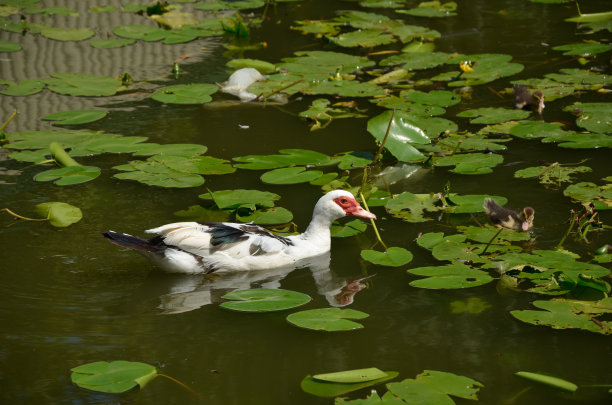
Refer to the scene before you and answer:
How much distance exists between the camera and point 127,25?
1105 cm

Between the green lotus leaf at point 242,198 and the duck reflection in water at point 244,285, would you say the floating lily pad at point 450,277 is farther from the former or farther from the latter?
the green lotus leaf at point 242,198

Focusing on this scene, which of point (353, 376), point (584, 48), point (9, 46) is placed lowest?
point (353, 376)

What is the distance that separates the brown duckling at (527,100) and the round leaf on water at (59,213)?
4.19 metres

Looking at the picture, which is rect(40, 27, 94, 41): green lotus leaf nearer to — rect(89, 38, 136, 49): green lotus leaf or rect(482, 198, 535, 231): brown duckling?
rect(89, 38, 136, 49): green lotus leaf

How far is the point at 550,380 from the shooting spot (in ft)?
14.0

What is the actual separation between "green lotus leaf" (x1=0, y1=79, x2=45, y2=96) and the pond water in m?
0.10

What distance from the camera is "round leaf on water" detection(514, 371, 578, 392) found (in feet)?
13.9

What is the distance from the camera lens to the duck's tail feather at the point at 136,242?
17.8 ft

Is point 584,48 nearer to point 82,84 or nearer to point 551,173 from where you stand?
point 551,173

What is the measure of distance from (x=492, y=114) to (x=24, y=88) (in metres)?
4.66

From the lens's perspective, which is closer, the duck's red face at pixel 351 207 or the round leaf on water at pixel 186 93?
the duck's red face at pixel 351 207

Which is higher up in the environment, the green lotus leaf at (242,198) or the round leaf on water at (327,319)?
the green lotus leaf at (242,198)

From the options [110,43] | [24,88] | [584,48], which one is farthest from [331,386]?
[110,43]

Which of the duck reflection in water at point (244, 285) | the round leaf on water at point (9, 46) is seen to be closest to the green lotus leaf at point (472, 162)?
the duck reflection in water at point (244, 285)
